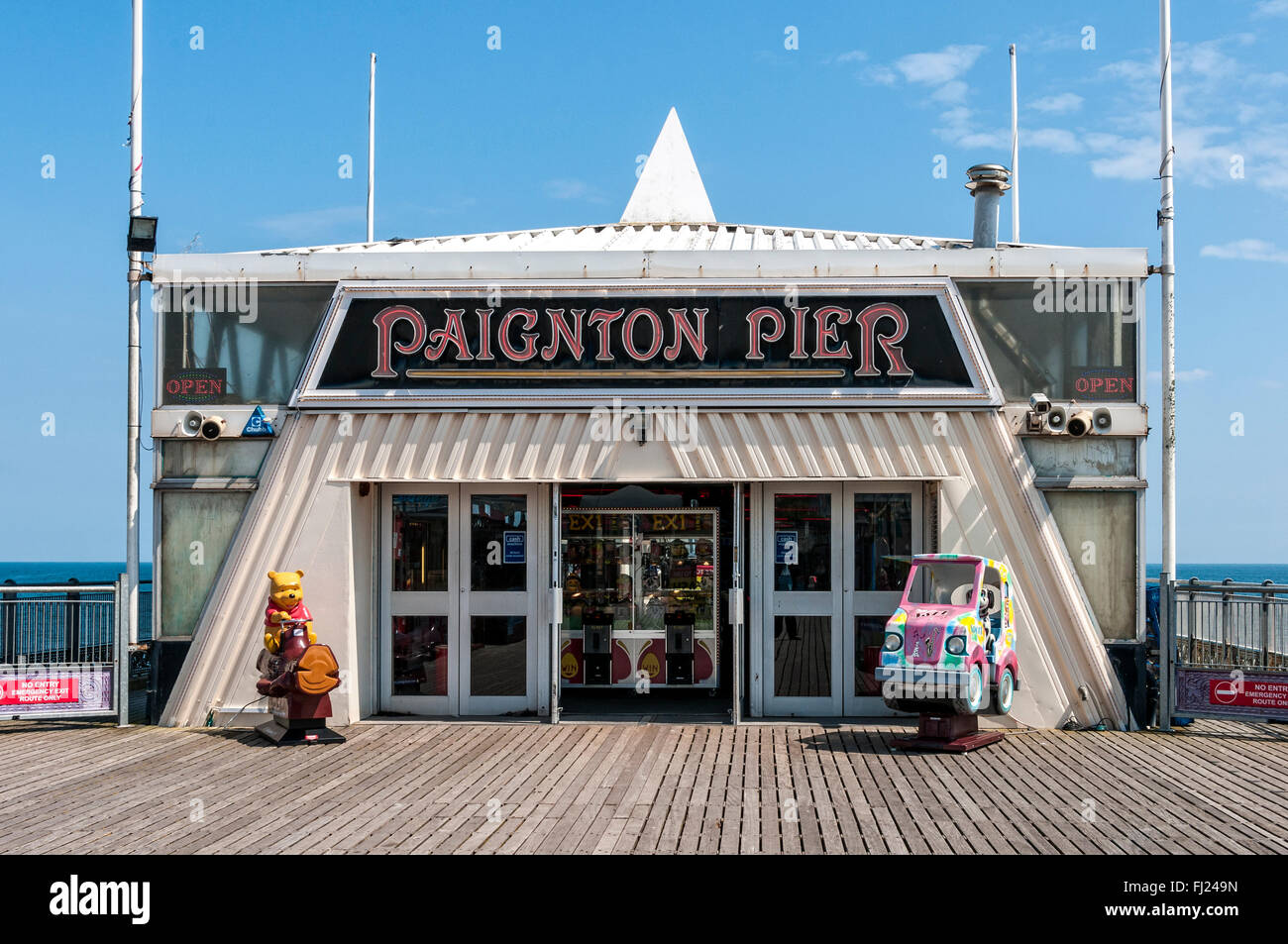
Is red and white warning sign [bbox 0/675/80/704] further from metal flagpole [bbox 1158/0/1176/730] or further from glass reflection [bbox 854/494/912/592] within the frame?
metal flagpole [bbox 1158/0/1176/730]

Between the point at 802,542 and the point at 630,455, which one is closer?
the point at 630,455

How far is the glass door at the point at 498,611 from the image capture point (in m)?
12.3

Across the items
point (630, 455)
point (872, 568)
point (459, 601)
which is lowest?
point (459, 601)

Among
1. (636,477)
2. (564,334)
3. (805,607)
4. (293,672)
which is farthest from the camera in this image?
(805,607)

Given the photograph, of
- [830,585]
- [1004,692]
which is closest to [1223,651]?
[1004,692]

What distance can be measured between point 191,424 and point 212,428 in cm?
28

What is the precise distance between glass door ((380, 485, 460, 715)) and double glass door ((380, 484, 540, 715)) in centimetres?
1

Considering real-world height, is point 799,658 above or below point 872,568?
below

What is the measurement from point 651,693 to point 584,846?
23.2 feet

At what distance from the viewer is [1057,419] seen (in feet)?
37.9

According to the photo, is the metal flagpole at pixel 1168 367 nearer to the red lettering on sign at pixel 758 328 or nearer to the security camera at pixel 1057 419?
the security camera at pixel 1057 419

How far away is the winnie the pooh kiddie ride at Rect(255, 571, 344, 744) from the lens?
10.8 metres

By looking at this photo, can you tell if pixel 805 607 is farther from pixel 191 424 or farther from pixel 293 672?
pixel 191 424
